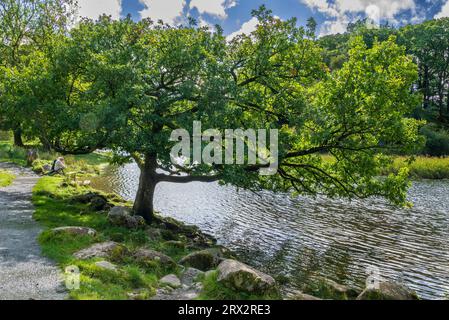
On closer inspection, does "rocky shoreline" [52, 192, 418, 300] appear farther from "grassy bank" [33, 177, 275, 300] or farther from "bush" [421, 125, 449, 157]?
"bush" [421, 125, 449, 157]

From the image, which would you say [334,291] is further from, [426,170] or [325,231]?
[426,170]

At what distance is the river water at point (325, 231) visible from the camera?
16844mm

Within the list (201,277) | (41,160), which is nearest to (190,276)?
(201,277)

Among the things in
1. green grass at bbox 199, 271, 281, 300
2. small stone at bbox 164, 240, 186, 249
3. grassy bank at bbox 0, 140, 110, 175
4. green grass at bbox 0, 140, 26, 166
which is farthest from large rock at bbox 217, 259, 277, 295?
green grass at bbox 0, 140, 26, 166

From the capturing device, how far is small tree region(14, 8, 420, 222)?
17.3m

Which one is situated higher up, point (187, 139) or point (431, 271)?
point (187, 139)

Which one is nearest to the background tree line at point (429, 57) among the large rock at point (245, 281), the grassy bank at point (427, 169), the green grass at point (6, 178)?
the grassy bank at point (427, 169)

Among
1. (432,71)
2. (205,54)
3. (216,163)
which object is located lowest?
(216,163)

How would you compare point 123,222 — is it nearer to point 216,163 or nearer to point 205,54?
point 216,163

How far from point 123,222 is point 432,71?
88895 millimetres

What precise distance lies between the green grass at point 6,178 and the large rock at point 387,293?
2393 centimetres

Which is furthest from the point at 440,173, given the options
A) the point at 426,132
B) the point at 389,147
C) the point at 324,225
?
the point at 389,147

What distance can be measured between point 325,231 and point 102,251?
1381cm
